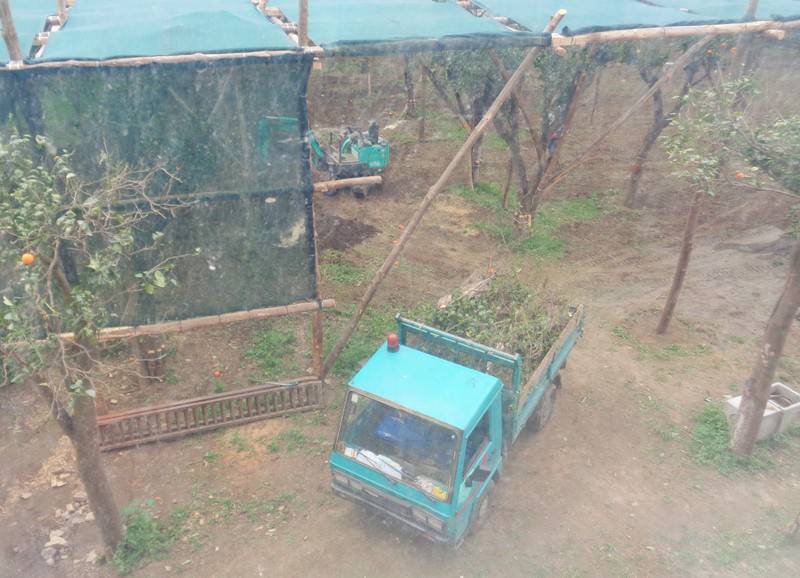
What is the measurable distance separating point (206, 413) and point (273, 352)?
164 cm

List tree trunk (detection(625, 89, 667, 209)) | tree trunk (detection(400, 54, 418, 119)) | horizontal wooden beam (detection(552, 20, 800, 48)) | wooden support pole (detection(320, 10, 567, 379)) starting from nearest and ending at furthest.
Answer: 1. wooden support pole (detection(320, 10, 567, 379))
2. horizontal wooden beam (detection(552, 20, 800, 48))
3. tree trunk (detection(625, 89, 667, 209))
4. tree trunk (detection(400, 54, 418, 119))

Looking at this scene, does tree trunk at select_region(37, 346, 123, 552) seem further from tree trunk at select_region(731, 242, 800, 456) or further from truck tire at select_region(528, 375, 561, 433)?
tree trunk at select_region(731, 242, 800, 456)

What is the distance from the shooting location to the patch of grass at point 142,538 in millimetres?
→ 5855

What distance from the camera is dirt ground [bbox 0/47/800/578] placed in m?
6.05

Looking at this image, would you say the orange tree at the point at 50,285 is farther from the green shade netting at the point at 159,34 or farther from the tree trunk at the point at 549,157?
the tree trunk at the point at 549,157

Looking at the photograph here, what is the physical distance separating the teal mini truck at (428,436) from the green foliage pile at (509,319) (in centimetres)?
51

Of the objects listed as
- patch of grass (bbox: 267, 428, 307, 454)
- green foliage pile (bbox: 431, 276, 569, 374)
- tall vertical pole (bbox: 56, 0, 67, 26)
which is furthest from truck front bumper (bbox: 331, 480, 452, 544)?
tall vertical pole (bbox: 56, 0, 67, 26)

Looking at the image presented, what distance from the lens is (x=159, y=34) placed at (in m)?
6.47

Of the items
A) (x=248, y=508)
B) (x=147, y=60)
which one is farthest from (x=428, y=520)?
(x=147, y=60)

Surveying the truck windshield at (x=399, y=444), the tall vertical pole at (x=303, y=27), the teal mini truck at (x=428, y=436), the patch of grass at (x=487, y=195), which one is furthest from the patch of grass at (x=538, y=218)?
the truck windshield at (x=399, y=444)

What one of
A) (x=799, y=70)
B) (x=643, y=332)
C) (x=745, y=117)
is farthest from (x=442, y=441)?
(x=799, y=70)

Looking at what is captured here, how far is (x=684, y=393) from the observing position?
8.46 metres

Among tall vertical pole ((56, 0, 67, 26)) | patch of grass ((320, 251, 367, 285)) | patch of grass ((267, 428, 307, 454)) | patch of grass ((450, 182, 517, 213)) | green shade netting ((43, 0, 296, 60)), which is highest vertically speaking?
tall vertical pole ((56, 0, 67, 26))

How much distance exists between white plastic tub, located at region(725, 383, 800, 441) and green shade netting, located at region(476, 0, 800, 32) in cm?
498
